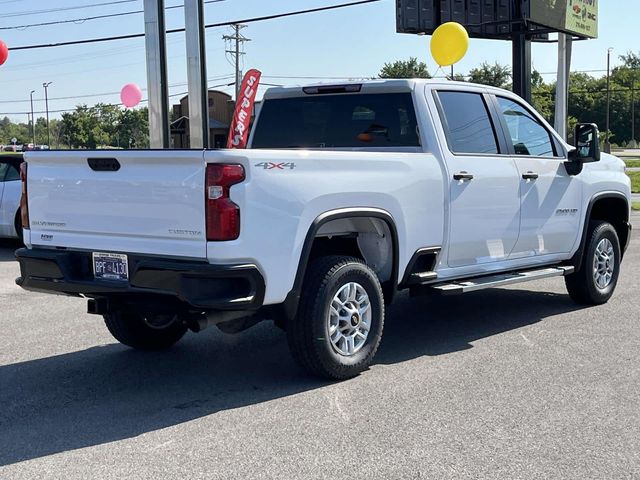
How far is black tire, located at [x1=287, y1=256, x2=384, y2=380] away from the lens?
5.04 meters

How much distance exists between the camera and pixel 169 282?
4617mm

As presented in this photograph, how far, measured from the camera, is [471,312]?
25.3ft

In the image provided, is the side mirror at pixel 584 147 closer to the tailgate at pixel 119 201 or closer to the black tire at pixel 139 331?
the black tire at pixel 139 331

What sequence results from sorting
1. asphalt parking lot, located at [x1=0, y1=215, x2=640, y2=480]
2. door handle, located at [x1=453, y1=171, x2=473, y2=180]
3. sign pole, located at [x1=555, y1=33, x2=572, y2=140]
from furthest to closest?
sign pole, located at [x1=555, y1=33, x2=572, y2=140]
door handle, located at [x1=453, y1=171, x2=473, y2=180]
asphalt parking lot, located at [x1=0, y1=215, x2=640, y2=480]

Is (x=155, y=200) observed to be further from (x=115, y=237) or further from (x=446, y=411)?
(x=446, y=411)

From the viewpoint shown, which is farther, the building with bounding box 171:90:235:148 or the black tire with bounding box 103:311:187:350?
the building with bounding box 171:90:235:148

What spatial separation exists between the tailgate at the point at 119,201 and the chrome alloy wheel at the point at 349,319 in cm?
111

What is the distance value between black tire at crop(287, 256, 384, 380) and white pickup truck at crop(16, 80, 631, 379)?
0.01 metres

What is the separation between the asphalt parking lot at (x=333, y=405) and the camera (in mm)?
3904

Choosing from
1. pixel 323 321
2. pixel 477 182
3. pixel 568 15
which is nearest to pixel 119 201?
pixel 323 321

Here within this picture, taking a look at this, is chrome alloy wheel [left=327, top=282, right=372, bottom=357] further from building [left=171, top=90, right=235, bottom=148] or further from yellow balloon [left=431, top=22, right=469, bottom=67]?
building [left=171, top=90, right=235, bottom=148]

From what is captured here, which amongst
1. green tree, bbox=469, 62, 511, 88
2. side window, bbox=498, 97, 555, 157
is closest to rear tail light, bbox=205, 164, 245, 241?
side window, bbox=498, 97, 555, 157

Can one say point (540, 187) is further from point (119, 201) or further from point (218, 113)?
point (218, 113)

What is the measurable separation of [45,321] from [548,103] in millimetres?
99329
